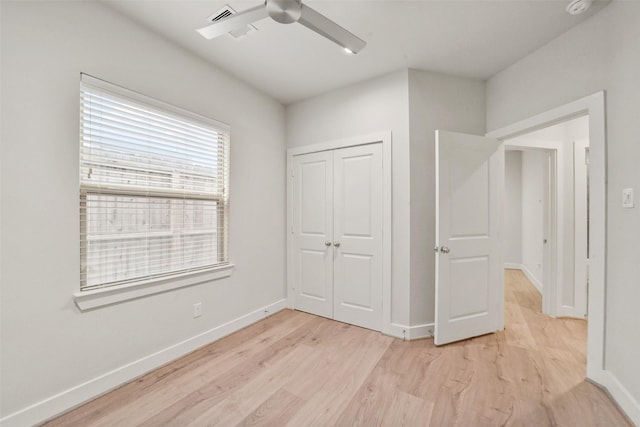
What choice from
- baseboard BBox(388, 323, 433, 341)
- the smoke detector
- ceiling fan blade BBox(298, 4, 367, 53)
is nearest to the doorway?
the smoke detector

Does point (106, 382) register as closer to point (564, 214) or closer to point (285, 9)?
point (285, 9)

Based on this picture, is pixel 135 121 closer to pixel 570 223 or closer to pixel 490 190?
pixel 490 190

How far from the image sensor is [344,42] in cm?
148

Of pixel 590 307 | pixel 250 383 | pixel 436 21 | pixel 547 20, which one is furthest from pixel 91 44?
pixel 590 307

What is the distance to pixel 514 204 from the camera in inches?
221

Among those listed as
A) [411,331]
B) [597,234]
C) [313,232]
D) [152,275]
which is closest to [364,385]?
[411,331]

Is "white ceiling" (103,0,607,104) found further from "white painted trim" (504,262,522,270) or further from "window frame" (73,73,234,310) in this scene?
Result: "white painted trim" (504,262,522,270)

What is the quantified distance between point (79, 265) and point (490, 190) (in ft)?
11.0

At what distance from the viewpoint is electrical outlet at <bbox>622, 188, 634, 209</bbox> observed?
4.99 feet

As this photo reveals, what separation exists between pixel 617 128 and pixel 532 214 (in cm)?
404

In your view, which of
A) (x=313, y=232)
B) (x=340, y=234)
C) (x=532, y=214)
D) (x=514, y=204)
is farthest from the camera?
(x=514, y=204)

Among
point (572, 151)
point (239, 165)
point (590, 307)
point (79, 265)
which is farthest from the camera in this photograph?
A: point (572, 151)

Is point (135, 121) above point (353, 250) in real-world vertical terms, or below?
above

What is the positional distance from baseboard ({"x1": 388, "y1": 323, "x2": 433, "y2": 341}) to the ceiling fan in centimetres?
240
